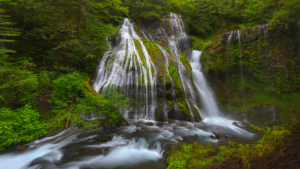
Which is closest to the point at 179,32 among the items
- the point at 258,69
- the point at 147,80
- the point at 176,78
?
the point at 258,69

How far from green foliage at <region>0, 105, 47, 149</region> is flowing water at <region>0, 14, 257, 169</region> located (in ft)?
1.11

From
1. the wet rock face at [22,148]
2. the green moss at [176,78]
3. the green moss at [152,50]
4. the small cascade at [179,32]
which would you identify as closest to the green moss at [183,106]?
the green moss at [176,78]

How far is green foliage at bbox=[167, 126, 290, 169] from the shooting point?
8.51 ft

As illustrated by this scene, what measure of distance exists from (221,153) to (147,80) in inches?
280

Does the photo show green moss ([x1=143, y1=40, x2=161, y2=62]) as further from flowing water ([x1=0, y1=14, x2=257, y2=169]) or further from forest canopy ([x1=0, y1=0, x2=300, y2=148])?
forest canopy ([x1=0, y1=0, x2=300, y2=148])

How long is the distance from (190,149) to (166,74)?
660 cm

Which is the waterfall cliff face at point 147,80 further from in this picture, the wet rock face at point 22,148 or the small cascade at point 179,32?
the small cascade at point 179,32

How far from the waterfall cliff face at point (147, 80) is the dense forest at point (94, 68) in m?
0.40

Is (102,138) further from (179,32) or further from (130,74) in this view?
(179,32)

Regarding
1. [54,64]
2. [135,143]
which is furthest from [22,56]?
[135,143]

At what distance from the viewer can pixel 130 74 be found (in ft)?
33.0

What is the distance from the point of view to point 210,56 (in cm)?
1348

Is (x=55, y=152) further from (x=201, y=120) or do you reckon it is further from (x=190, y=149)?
(x=201, y=120)

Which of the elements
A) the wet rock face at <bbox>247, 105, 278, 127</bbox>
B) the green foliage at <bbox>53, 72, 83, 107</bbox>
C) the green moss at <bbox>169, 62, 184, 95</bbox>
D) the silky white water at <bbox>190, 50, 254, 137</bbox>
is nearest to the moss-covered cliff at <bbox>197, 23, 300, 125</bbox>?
the wet rock face at <bbox>247, 105, 278, 127</bbox>
